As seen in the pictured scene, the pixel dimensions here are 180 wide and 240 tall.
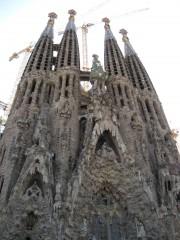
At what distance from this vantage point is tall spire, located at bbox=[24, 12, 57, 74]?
29.7 metres

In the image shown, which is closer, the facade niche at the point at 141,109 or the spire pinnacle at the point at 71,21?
the facade niche at the point at 141,109

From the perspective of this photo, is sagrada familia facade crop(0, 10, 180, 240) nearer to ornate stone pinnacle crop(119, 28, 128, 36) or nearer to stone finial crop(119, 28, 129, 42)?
stone finial crop(119, 28, 129, 42)

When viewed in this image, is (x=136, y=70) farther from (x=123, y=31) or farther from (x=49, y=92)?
(x=49, y=92)

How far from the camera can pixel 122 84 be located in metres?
30.0

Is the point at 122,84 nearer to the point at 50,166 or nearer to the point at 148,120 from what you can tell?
the point at 148,120

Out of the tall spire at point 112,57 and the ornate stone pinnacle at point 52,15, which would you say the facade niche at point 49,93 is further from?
the ornate stone pinnacle at point 52,15

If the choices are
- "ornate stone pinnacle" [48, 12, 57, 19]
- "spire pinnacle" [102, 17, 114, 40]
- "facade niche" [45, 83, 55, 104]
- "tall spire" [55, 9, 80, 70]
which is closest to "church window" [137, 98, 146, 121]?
"tall spire" [55, 9, 80, 70]

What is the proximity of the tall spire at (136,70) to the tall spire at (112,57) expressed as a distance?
63.5 inches

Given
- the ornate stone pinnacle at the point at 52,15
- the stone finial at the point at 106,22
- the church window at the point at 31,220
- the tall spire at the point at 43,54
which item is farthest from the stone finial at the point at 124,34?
the church window at the point at 31,220

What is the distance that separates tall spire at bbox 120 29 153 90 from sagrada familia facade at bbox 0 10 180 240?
3.75 metres

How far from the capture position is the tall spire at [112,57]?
106 feet

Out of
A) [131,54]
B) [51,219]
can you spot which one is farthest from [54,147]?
[131,54]

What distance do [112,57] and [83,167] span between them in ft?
63.9

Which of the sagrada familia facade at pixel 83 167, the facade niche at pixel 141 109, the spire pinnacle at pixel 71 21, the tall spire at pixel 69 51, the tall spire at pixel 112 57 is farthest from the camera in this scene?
the spire pinnacle at pixel 71 21
